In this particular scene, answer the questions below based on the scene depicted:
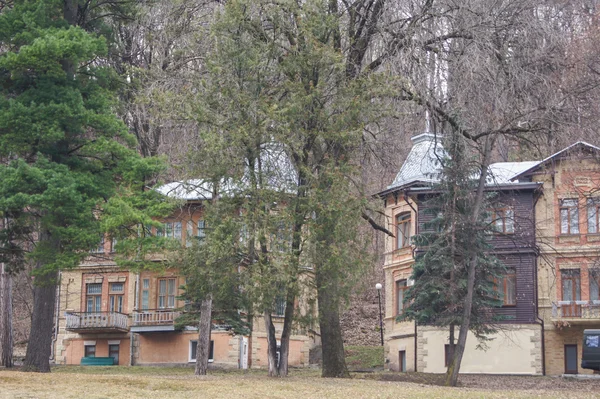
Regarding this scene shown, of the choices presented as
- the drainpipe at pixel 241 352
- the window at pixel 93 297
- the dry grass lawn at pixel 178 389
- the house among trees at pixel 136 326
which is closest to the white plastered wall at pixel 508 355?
the house among trees at pixel 136 326

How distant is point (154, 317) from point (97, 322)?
9.52ft

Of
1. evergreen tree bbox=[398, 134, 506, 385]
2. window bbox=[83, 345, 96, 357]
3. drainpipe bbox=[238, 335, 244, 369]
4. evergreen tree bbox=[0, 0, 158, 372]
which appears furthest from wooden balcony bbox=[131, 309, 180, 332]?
evergreen tree bbox=[0, 0, 158, 372]

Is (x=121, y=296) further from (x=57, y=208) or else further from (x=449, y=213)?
(x=57, y=208)

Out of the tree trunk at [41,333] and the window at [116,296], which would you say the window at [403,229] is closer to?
the window at [116,296]

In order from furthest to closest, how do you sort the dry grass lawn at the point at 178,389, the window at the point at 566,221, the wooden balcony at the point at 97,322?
the wooden balcony at the point at 97,322 → the window at the point at 566,221 → the dry grass lawn at the point at 178,389

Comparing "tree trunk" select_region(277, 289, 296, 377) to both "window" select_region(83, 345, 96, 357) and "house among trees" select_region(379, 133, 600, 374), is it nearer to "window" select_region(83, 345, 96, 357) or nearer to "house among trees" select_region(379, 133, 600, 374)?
"house among trees" select_region(379, 133, 600, 374)

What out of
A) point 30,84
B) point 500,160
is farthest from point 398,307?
point 30,84

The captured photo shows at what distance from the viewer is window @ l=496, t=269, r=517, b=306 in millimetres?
42906

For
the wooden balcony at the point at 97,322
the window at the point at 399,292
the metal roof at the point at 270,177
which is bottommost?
the wooden balcony at the point at 97,322

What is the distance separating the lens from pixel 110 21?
95.9 ft

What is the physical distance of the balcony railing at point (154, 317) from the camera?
4616cm

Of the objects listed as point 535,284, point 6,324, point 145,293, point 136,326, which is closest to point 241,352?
point 136,326

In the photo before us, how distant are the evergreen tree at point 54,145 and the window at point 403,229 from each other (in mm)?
22144

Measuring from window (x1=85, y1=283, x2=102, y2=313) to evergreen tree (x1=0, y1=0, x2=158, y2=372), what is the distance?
21.8 m
